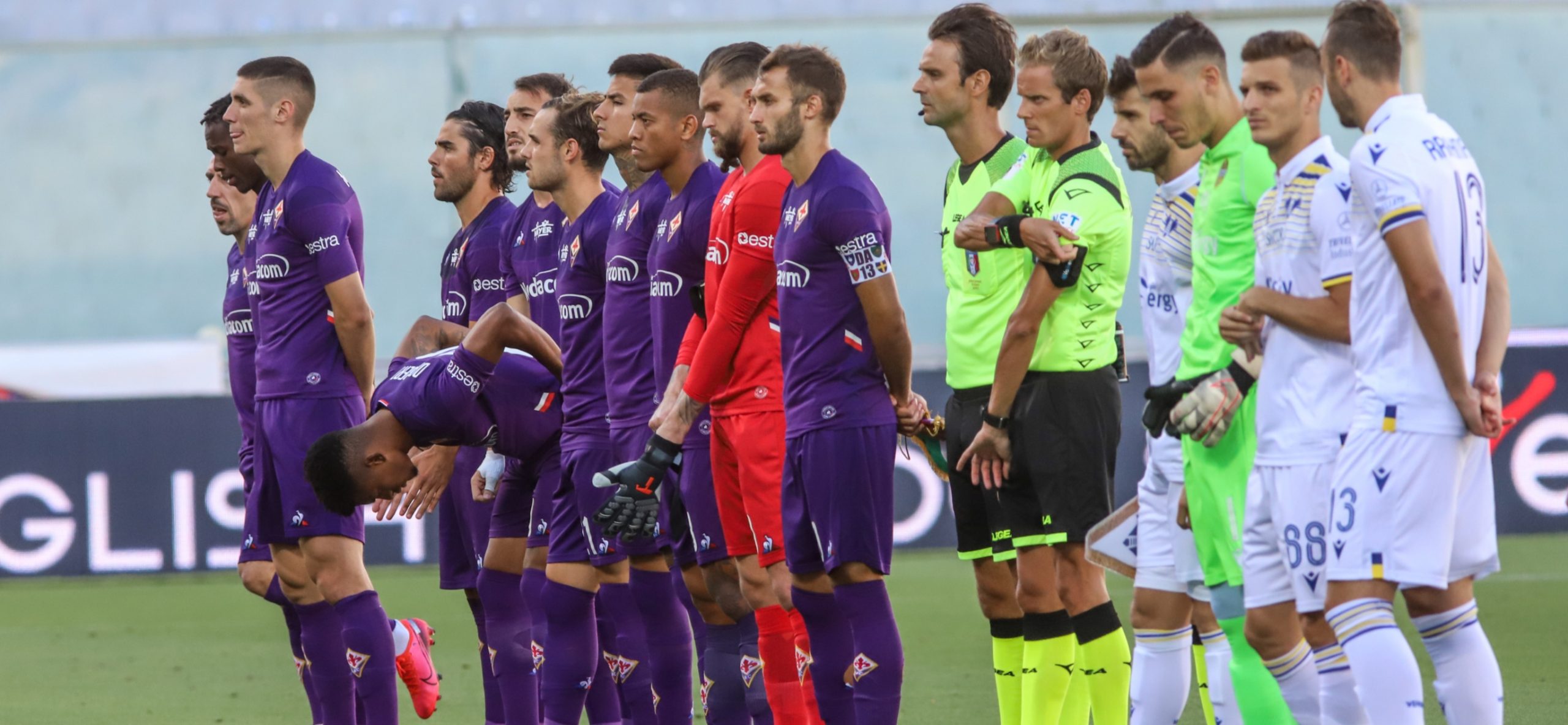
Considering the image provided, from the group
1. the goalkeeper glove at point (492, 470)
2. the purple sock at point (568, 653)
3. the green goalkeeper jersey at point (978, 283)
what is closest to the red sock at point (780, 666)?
the purple sock at point (568, 653)

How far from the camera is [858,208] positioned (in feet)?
16.8

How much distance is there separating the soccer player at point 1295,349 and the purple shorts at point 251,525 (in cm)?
325

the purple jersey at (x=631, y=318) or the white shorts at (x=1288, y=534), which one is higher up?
the purple jersey at (x=631, y=318)

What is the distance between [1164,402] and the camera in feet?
15.8

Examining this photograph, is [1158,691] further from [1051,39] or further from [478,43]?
[478,43]

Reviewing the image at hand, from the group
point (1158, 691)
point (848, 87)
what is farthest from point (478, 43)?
point (1158, 691)

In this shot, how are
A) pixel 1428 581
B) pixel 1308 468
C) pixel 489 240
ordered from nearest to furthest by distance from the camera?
pixel 1428 581 → pixel 1308 468 → pixel 489 240

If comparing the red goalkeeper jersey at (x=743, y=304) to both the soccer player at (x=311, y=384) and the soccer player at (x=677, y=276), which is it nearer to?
the soccer player at (x=677, y=276)

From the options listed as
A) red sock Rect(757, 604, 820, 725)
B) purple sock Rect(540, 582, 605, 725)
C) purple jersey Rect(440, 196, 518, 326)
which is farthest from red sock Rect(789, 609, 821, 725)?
purple jersey Rect(440, 196, 518, 326)

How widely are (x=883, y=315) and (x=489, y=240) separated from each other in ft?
7.81

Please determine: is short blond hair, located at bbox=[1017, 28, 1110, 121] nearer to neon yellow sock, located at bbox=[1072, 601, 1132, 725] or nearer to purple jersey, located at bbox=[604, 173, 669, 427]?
purple jersey, located at bbox=[604, 173, 669, 427]

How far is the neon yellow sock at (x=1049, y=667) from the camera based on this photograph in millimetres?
5387

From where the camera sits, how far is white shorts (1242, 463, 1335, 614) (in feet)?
14.4

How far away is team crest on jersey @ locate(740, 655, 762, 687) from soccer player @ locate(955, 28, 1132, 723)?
2.63 feet
